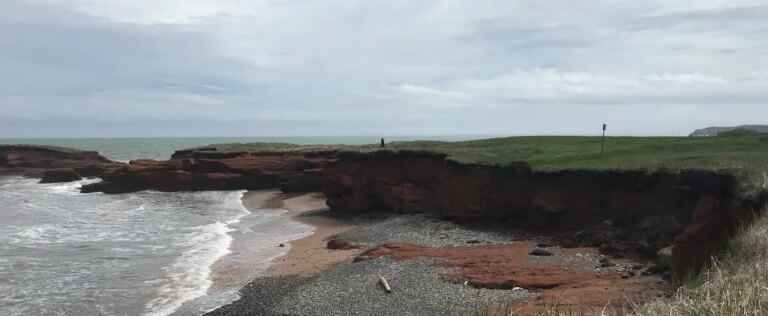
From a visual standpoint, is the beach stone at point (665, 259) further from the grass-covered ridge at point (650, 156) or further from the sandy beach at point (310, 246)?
the sandy beach at point (310, 246)

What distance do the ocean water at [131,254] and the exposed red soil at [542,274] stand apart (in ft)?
16.2

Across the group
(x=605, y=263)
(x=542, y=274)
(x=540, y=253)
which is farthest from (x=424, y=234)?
(x=542, y=274)

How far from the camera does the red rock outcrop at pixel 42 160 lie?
64375 millimetres

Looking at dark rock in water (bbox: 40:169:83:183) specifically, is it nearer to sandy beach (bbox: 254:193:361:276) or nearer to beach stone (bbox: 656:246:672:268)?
sandy beach (bbox: 254:193:361:276)

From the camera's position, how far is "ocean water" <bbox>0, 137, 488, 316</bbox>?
1510 centimetres

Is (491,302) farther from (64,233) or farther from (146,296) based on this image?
(64,233)

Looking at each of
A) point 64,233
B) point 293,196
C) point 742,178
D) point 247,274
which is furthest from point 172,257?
point 293,196

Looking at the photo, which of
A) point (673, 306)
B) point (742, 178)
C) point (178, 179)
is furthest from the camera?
point (178, 179)

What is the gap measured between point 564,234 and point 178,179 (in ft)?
114

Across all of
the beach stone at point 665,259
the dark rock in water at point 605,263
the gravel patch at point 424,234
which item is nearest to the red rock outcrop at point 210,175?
the gravel patch at point 424,234

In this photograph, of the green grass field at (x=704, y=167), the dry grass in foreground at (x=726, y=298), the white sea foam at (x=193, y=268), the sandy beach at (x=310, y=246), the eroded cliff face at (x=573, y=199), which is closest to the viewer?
the dry grass in foreground at (x=726, y=298)

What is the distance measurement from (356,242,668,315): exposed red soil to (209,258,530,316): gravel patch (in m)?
0.65

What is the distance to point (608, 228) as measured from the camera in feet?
63.9

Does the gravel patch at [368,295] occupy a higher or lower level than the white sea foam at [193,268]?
higher
